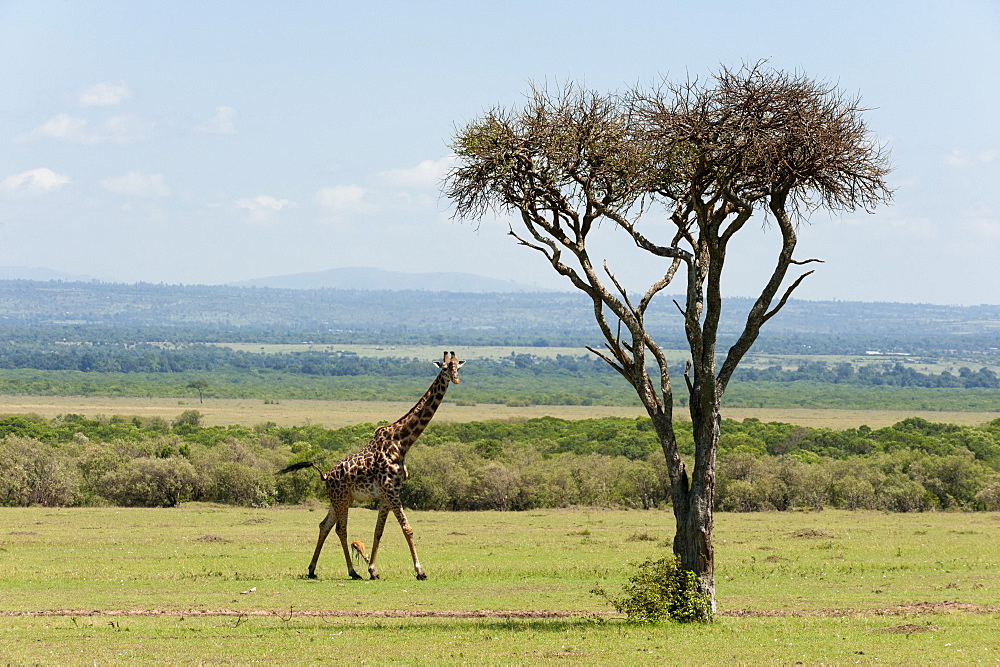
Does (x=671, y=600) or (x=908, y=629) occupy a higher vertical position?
(x=671, y=600)

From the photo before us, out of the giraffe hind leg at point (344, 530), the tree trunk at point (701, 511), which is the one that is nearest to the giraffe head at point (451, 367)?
the giraffe hind leg at point (344, 530)

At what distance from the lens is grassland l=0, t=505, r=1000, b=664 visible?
1343 centimetres

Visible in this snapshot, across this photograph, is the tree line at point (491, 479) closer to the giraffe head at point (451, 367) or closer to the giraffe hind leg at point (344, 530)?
the giraffe hind leg at point (344, 530)

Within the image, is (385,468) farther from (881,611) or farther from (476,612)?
(881,611)

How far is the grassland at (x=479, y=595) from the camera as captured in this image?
13.4m

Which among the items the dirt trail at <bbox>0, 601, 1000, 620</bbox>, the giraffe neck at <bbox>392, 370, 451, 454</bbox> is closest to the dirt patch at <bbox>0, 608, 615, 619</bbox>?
the dirt trail at <bbox>0, 601, 1000, 620</bbox>

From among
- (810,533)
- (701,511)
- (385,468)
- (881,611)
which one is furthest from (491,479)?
(701,511)

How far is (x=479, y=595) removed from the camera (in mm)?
18844

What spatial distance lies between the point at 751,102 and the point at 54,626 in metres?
11.3

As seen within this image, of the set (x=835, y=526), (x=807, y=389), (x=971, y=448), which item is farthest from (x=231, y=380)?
(x=835, y=526)

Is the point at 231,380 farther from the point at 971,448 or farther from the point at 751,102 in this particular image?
the point at 751,102

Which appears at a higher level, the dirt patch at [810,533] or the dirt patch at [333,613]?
the dirt patch at [333,613]

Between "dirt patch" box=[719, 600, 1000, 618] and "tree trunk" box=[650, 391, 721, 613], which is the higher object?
"tree trunk" box=[650, 391, 721, 613]

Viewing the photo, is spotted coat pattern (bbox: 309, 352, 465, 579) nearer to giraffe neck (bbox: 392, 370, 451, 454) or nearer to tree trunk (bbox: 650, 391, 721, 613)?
giraffe neck (bbox: 392, 370, 451, 454)
